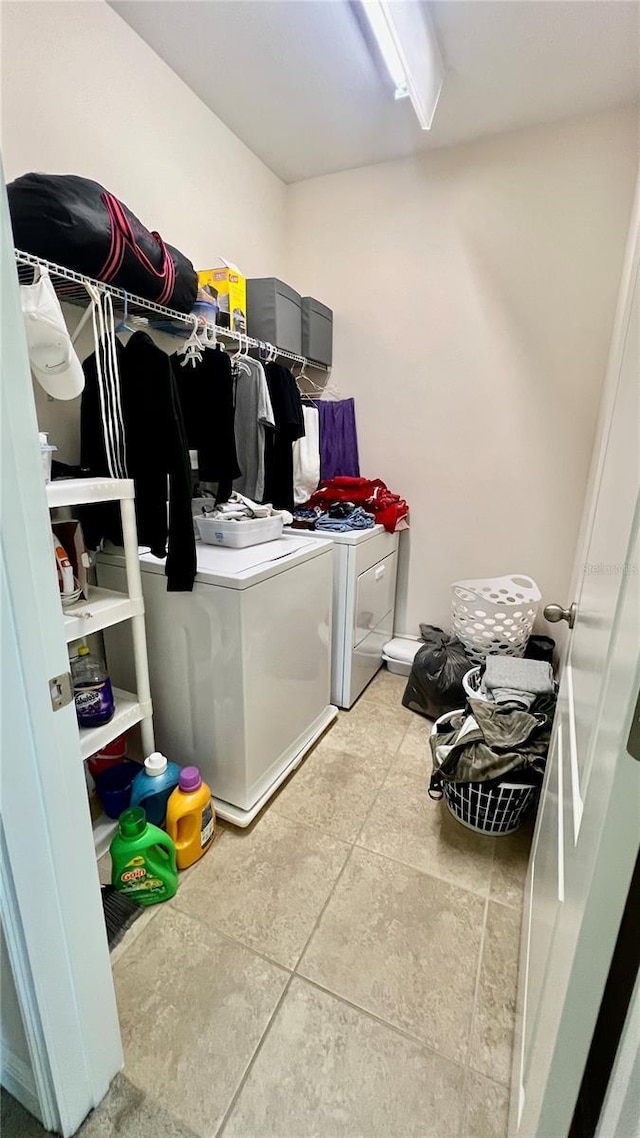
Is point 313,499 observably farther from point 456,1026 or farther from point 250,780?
point 456,1026

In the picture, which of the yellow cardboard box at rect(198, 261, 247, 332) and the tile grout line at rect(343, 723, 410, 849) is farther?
the yellow cardboard box at rect(198, 261, 247, 332)

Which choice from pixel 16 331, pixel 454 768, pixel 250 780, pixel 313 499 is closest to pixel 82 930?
pixel 250 780

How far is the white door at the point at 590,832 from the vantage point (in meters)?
0.46

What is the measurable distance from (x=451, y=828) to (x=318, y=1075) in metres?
0.82

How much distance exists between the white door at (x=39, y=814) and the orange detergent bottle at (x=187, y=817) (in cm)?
54

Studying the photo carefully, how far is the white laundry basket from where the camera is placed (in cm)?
220

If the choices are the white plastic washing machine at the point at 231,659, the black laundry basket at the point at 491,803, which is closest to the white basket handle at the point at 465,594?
the white plastic washing machine at the point at 231,659

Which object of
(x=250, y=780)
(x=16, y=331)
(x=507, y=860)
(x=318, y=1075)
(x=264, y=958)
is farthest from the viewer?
(x=250, y=780)

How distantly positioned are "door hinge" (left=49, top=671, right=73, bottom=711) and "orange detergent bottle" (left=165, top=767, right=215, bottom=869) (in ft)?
2.81

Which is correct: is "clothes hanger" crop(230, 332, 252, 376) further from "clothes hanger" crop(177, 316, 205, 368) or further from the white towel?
the white towel

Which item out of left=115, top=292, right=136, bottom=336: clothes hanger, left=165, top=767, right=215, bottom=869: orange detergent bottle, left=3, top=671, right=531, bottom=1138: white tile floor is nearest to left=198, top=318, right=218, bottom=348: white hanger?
left=115, top=292, right=136, bottom=336: clothes hanger

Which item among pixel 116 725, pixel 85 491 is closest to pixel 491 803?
pixel 116 725

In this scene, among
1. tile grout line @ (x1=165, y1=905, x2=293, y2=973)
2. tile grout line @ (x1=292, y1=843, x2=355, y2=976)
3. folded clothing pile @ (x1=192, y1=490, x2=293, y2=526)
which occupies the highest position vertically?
folded clothing pile @ (x1=192, y1=490, x2=293, y2=526)

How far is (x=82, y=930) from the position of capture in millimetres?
808
